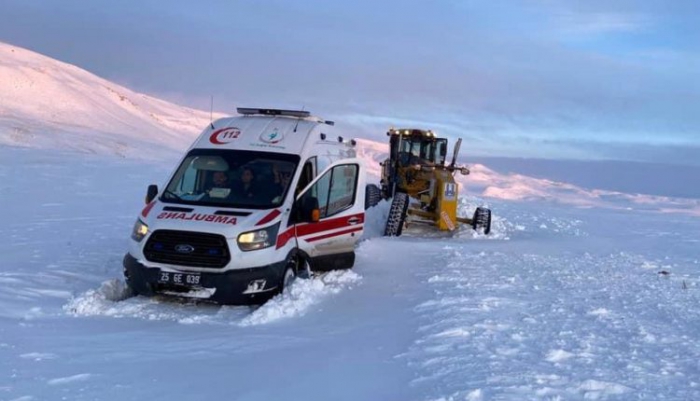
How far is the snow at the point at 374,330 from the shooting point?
212 inches

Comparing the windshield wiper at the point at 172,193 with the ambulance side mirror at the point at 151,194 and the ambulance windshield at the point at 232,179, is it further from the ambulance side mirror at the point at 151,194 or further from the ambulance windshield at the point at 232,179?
the ambulance side mirror at the point at 151,194

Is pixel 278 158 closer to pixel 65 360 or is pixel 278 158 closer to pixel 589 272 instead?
pixel 65 360

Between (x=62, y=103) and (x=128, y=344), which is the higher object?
(x=62, y=103)

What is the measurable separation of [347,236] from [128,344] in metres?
4.38

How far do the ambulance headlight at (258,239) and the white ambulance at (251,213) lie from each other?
1 centimetres

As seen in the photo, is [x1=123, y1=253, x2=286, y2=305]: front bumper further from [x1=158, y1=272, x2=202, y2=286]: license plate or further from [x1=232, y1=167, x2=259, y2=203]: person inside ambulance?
[x1=232, y1=167, x2=259, y2=203]: person inside ambulance

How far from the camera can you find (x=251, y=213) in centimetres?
844

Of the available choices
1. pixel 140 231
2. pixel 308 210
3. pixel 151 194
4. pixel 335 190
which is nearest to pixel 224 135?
pixel 151 194

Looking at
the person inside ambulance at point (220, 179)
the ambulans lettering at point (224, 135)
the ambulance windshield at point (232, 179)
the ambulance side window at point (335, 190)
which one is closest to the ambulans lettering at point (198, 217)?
the ambulance windshield at point (232, 179)

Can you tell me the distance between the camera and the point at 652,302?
29.2 feet

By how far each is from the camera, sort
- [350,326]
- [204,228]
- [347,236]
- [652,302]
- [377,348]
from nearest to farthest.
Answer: [377,348] → [350,326] → [204,228] → [652,302] → [347,236]

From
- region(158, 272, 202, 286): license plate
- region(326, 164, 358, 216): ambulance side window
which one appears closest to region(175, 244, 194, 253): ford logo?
region(158, 272, 202, 286): license plate

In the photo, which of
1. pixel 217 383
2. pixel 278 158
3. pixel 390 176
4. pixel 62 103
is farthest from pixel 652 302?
pixel 62 103

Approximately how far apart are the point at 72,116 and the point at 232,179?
3808cm
